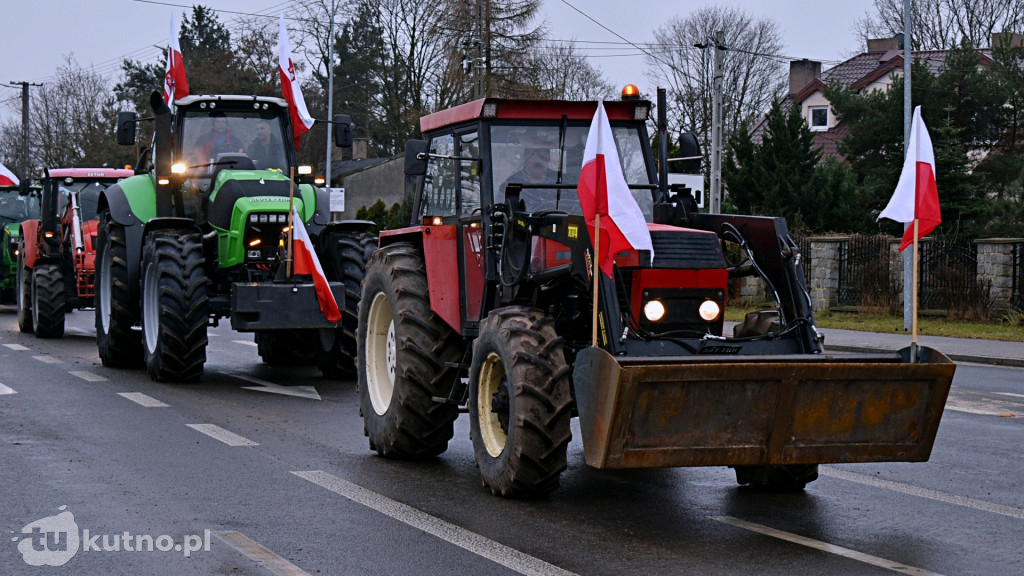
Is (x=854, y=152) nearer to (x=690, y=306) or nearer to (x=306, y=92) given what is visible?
(x=306, y=92)

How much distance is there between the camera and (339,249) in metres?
15.2

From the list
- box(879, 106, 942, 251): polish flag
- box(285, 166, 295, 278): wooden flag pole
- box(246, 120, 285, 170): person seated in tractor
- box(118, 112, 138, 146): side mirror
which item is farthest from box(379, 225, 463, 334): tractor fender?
box(118, 112, 138, 146): side mirror

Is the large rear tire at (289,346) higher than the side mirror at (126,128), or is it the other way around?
the side mirror at (126,128)

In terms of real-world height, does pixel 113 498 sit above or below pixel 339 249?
below

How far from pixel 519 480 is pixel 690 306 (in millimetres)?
1371

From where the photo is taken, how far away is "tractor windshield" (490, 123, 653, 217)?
8.66 m

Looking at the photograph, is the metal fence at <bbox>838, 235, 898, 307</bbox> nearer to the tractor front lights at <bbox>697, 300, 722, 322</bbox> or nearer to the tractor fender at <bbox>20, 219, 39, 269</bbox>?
the tractor fender at <bbox>20, 219, 39, 269</bbox>

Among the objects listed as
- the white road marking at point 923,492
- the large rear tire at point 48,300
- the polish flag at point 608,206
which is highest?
the polish flag at point 608,206

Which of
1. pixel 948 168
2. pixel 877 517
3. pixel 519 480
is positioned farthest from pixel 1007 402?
pixel 948 168

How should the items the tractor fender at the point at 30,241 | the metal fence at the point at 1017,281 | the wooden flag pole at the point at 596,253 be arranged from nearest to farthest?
the wooden flag pole at the point at 596,253, the tractor fender at the point at 30,241, the metal fence at the point at 1017,281

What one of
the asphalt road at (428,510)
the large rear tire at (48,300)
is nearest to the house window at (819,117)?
the large rear tire at (48,300)

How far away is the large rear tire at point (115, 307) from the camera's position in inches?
616

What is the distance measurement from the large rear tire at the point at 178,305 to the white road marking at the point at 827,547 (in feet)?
26.0

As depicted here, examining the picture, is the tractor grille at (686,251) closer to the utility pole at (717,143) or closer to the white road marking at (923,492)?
the white road marking at (923,492)
